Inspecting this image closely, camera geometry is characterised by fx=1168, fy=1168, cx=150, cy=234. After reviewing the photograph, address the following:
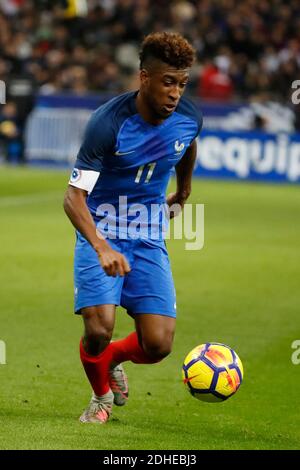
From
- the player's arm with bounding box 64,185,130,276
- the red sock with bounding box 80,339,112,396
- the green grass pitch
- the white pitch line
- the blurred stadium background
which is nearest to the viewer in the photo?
the player's arm with bounding box 64,185,130,276

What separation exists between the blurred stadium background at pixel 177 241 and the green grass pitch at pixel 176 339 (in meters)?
0.02

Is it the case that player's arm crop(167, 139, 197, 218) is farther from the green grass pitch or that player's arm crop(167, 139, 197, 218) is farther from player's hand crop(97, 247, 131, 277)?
player's hand crop(97, 247, 131, 277)

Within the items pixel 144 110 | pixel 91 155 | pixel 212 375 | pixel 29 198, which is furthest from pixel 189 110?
pixel 29 198

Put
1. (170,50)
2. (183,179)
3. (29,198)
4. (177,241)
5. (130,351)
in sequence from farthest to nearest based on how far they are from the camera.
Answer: (29,198), (177,241), (183,179), (130,351), (170,50)

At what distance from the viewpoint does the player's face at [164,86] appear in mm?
6848

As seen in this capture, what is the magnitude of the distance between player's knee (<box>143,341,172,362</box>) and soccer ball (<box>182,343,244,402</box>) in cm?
19

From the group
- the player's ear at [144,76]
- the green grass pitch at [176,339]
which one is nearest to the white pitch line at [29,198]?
the green grass pitch at [176,339]

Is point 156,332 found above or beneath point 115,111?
beneath

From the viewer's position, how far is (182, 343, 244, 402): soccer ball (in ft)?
23.5

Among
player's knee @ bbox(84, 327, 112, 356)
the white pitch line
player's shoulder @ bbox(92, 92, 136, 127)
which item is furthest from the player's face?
the white pitch line

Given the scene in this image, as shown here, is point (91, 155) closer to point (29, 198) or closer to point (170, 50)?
point (170, 50)

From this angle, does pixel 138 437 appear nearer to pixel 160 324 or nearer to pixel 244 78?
pixel 160 324

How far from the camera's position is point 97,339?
274 inches

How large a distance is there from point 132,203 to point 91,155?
559 mm
